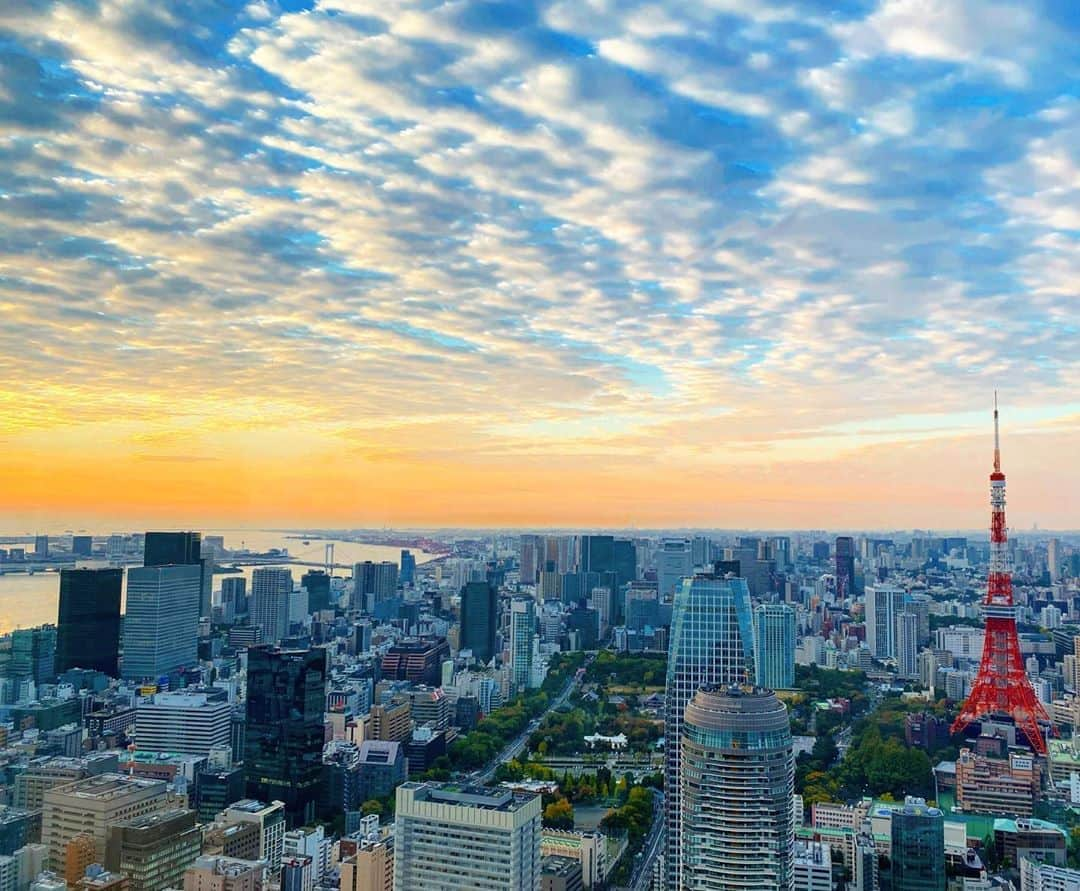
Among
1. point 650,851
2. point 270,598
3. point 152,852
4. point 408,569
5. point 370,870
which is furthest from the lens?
point 408,569

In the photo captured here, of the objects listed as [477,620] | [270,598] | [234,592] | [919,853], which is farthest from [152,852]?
[234,592]

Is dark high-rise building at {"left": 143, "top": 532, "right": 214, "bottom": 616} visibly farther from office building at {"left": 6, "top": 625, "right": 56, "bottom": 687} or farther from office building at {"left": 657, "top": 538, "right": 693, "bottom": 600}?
office building at {"left": 657, "top": 538, "right": 693, "bottom": 600}

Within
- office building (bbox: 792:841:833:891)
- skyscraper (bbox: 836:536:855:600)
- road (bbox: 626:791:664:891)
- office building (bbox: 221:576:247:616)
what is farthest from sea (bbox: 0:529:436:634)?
skyscraper (bbox: 836:536:855:600)

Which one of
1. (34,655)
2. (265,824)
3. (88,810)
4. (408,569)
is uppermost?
(408,569)

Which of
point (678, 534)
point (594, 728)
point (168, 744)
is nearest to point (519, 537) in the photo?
point (678, 534)

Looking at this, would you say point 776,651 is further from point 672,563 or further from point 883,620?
point 672,563
